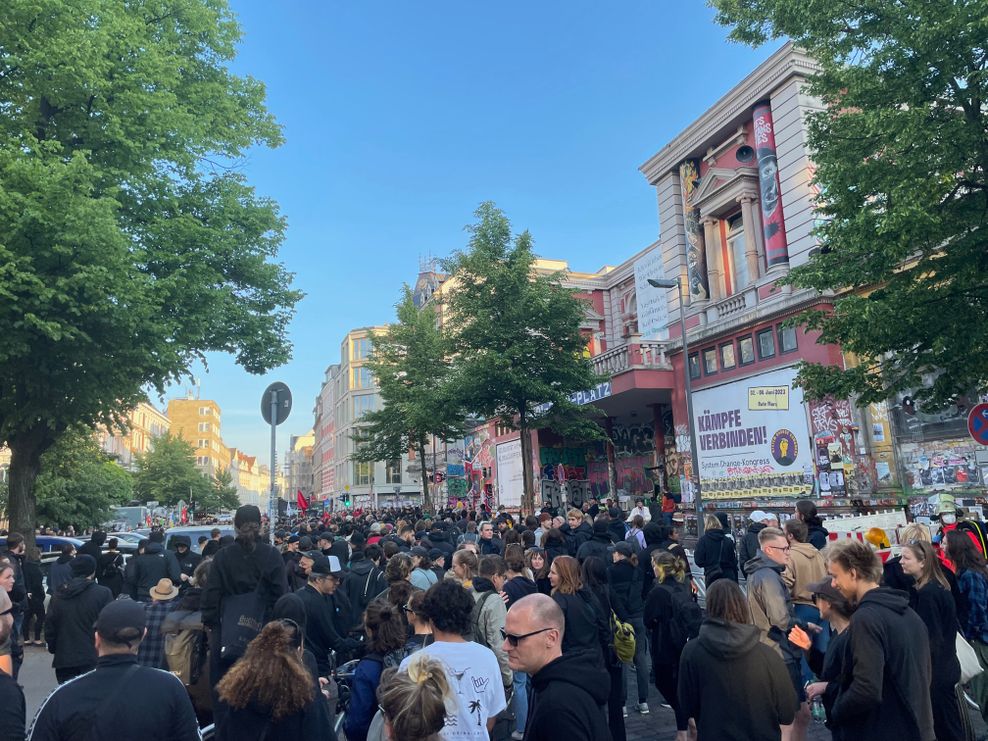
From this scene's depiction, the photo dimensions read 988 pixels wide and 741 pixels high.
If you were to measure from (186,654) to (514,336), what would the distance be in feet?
57.4

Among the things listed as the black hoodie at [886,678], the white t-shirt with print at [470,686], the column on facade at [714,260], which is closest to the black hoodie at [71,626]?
the white t-shirt with print at [470,686]

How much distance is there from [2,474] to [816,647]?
5531 centimetres

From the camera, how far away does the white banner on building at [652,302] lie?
25.3 metres

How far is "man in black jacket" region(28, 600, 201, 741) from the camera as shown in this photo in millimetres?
3059

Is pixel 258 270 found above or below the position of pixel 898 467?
above

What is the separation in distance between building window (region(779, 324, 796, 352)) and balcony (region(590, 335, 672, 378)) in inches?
205

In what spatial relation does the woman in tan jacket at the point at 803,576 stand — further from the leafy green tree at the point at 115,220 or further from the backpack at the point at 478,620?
the leafy green tree at the point at 115,220

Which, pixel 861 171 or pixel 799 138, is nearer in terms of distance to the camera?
pixel 861 171

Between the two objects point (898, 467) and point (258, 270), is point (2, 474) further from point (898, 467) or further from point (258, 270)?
point (898, 467)

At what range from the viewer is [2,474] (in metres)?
47.2

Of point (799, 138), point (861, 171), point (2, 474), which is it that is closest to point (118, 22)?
point (861, 171)

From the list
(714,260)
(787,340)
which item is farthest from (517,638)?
(714,260)

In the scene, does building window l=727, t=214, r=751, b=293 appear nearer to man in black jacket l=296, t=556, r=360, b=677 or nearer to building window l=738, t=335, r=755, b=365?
building window l=738, t=335, r=755, b=365

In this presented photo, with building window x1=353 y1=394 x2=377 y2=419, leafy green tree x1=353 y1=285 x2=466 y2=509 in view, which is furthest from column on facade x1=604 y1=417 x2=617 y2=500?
building window x1=353 y1=394 x2=377 y2=419
